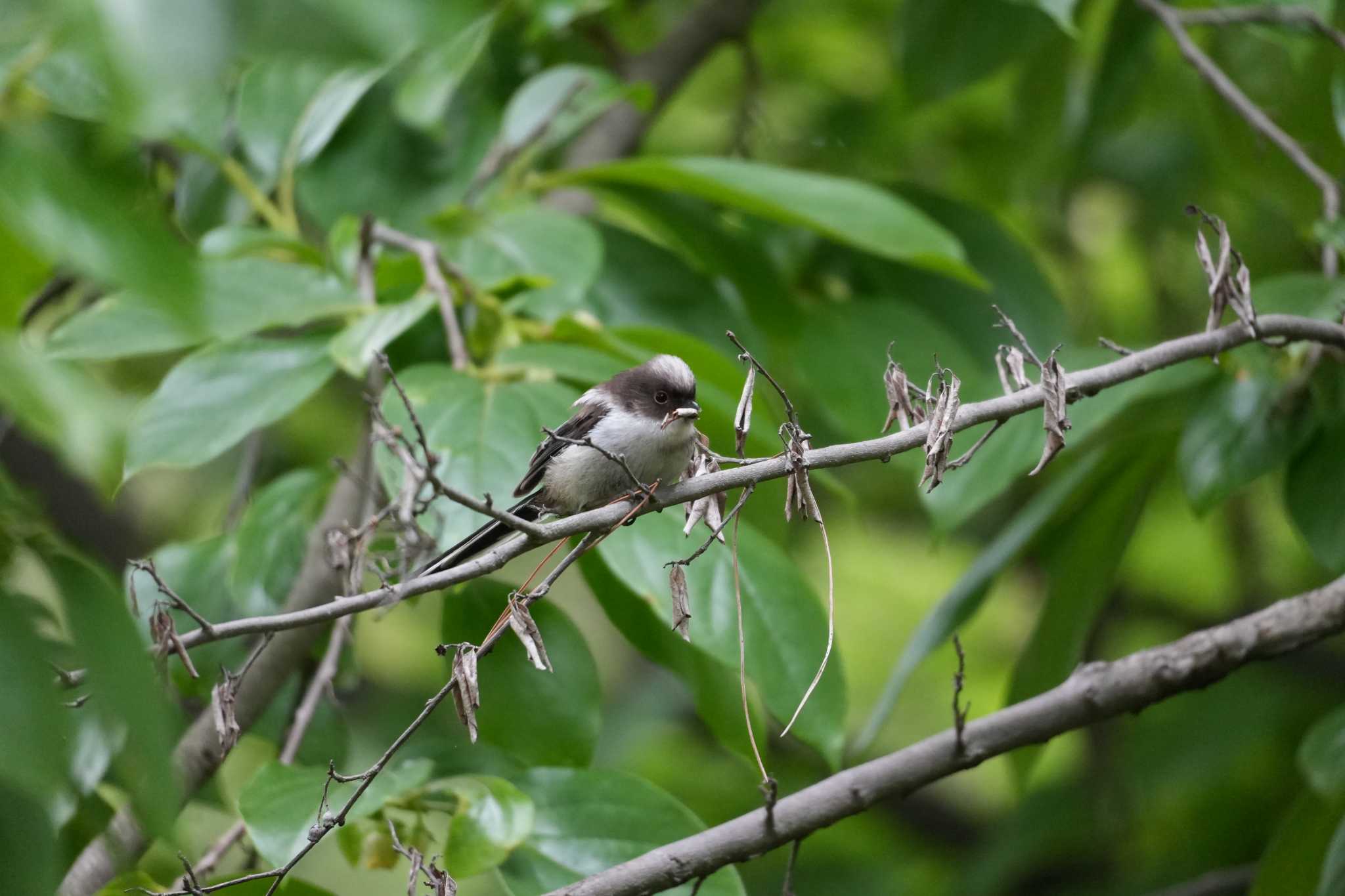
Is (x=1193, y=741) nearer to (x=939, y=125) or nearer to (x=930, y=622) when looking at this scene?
(x=930, y=622)

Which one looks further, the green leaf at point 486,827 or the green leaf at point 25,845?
the green leaf at point 486,827

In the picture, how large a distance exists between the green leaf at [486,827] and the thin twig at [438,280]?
2.89ft

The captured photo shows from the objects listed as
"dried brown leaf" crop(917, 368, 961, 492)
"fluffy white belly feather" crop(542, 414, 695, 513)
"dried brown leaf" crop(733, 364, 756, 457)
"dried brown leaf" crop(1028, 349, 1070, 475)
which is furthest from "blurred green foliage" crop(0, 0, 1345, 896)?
"dried brown leaf" crop(1028, 349, 1070, 475)

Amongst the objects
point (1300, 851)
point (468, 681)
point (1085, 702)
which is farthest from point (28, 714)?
point (1300, 851)

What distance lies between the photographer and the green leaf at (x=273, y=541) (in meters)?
2.71

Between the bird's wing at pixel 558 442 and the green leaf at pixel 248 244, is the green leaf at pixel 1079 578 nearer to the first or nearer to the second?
the bird's wing at pixel 558 442

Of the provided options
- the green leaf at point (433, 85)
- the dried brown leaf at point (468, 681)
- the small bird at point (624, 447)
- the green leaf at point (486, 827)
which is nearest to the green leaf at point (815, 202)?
the green leaf at point (433, 85)

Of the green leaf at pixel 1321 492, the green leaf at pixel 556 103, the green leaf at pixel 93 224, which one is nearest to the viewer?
the green leaf at pixel 93 224

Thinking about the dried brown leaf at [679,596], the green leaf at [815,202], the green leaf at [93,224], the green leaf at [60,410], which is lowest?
the dried brown leaf at [679,596]

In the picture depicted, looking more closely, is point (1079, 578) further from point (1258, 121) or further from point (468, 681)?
point (468, 681)

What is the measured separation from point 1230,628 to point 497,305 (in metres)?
1.71

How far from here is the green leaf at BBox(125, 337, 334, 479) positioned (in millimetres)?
2309

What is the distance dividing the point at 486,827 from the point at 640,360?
1073 mm

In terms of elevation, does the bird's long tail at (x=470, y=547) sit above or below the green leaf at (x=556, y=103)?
below
